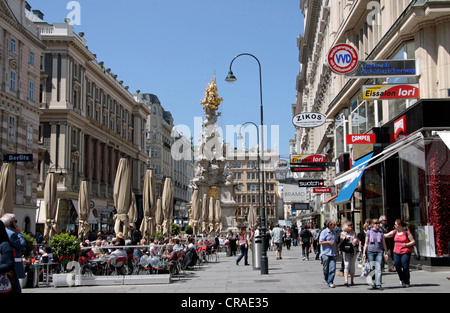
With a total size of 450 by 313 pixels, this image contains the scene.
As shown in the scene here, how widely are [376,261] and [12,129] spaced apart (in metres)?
32.9

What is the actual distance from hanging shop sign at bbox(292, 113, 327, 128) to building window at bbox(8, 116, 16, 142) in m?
22.7

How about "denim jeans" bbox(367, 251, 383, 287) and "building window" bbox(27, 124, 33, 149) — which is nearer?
"denim jeans" bbox(367, 251, 383, 287)

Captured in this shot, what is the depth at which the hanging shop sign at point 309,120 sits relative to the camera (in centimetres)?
2678

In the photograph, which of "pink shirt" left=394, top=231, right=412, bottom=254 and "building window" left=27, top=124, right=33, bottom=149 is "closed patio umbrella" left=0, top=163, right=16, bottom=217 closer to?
"pink shirt" left=394, top=231, right=412, bottom=254

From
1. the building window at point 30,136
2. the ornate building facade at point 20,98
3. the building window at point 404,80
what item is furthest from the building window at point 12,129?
the building window at point 404,80

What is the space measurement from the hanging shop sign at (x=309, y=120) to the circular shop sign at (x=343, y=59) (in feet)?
21.7

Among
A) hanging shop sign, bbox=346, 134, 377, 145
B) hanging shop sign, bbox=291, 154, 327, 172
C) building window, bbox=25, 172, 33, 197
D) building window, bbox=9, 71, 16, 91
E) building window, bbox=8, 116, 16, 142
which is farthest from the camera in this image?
building window, bbox=25, 172, 33, 197

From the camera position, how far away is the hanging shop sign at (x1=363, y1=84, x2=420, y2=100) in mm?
18266

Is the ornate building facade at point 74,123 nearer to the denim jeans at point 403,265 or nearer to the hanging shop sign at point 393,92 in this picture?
the hanging shop sign at point 393,92

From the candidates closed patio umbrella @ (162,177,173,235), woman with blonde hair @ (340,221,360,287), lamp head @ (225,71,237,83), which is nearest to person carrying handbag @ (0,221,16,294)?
woman with blonde hair @ (340,221,360,287)
